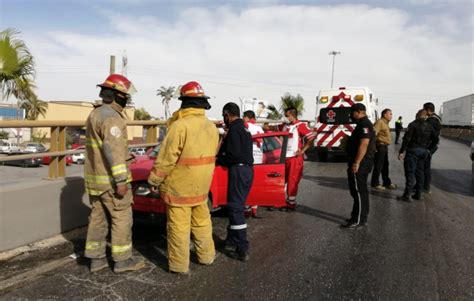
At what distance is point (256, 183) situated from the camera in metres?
5.61

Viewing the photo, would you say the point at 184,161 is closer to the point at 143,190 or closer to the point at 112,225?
the point at 112,225

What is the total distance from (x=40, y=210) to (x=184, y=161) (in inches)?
83.1

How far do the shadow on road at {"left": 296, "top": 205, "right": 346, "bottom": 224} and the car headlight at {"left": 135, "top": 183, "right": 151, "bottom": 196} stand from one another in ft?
8.93

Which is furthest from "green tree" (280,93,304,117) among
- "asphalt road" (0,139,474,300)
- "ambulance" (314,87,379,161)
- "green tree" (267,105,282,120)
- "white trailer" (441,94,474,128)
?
"asphalt road" (0,139,474,300)

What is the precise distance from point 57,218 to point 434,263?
438 centimetres

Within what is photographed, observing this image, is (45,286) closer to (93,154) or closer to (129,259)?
(129,259)

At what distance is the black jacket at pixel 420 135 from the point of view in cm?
774

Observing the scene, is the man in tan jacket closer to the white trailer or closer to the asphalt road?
the asphalt road

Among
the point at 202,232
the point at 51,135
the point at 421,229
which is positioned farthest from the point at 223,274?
the point at 421,229

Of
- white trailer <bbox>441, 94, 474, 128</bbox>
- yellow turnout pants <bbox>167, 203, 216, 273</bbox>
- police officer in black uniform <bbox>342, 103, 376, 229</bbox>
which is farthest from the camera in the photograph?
white trailer <bbox>441, 94, 474, 128</bbox>

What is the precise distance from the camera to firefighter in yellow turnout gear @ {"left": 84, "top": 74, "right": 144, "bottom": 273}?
12.3 ft

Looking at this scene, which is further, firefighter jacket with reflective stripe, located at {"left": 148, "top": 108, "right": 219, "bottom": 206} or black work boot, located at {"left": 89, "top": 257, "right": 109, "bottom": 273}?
black work boot, located at {"left": 89, "top": 257, "right": 109, "bottom": 273}

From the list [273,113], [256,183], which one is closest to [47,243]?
[256,183]

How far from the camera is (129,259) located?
3.97m
